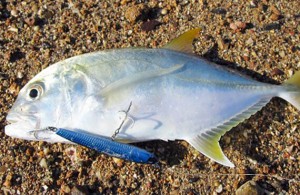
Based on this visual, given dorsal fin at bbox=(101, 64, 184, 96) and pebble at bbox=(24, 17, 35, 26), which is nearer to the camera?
dorsal fin at bbox=(101, 64, 184, 96)

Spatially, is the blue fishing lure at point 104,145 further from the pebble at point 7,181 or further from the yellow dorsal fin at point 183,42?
the yellow dorsal fin at point 183,42

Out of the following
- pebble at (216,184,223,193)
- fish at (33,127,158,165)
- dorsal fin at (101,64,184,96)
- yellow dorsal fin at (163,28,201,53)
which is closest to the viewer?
fish at (33,127,158,165)

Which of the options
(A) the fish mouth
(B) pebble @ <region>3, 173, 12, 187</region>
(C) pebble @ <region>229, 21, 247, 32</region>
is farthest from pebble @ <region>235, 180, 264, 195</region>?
(B) pebble @ <region>3, 173, 12, 187</region>

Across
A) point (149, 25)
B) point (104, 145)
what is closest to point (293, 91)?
point (149, 25)

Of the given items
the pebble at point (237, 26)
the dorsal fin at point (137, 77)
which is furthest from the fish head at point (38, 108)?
the pebble at point (237, 26)

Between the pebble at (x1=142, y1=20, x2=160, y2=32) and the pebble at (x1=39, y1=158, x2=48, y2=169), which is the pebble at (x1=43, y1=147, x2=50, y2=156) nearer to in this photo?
the pebble at (x1=39, y1=158, x2=48, y2=169)

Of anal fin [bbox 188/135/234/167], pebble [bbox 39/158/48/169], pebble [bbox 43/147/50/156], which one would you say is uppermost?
anal fin [bbox 188/135/234/167]

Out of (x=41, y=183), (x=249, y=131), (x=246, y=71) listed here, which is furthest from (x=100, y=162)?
(x=246, y=71)
